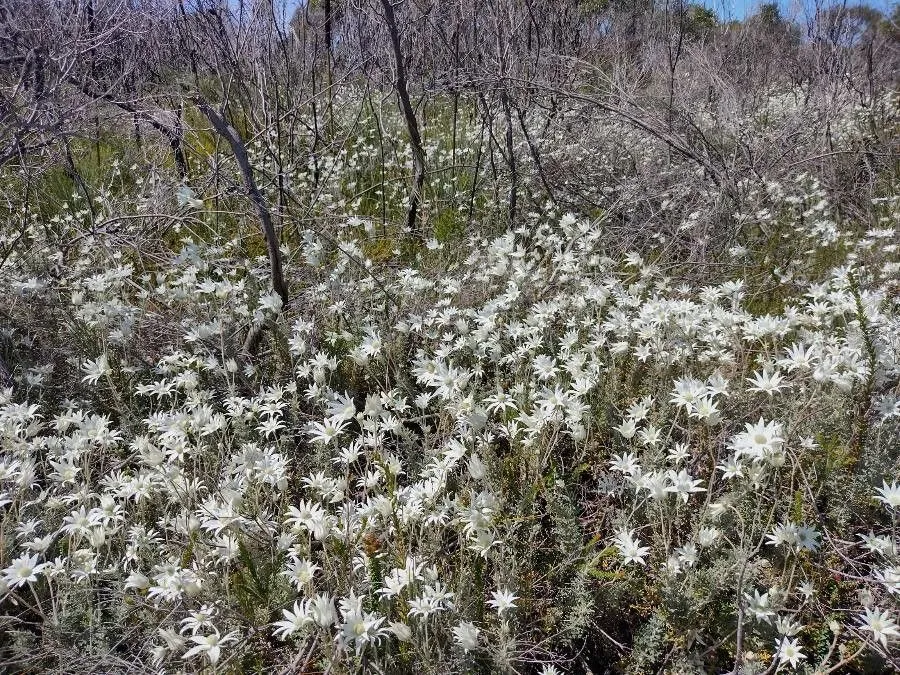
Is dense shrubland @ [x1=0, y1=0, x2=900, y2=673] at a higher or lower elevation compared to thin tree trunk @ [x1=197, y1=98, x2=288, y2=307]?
lower

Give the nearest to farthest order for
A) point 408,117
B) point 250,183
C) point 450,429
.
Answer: point 450,429
point 250,183
point 408,117

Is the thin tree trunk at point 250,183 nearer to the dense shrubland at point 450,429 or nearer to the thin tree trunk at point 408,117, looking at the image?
the dense shrubland at point 450,429

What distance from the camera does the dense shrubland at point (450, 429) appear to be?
1.90m

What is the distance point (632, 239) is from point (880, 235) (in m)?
1.62

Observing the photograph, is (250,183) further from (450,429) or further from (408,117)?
(408,117)

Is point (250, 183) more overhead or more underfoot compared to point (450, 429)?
more overhead

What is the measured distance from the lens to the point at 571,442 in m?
2.83

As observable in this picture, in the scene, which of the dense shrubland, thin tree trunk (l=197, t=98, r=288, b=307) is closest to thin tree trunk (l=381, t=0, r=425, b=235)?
the dense shrubland

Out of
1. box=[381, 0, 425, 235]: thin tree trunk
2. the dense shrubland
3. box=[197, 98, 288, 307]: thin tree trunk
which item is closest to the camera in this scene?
the dense shrubland

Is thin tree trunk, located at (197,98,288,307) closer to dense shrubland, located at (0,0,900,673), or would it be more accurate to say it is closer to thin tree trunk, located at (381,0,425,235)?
dense shrubland, located at (0,0,900,673)

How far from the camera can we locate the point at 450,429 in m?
2.79

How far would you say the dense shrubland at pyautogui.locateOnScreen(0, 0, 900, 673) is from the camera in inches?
74.8

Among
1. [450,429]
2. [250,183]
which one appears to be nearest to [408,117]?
[250,183]

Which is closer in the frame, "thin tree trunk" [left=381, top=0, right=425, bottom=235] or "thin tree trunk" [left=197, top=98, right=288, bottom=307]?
"thin tree trunk" [left=197, top=98, right=288, bottom=307]
